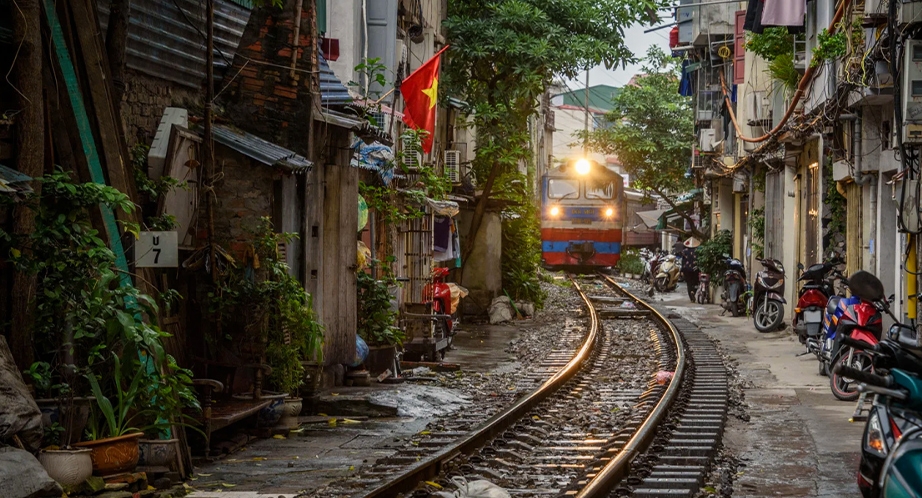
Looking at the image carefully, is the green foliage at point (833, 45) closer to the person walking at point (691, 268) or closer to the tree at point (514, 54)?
the tree at point (514, 54)

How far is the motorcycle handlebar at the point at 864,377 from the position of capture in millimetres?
5066

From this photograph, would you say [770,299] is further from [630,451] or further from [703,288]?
[630,451]

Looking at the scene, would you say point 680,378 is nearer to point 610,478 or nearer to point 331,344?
point 331,344

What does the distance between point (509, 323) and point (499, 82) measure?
476cm

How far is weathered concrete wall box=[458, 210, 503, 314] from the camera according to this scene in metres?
24.6

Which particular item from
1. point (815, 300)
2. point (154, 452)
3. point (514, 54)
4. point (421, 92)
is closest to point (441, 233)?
point (514, 54)

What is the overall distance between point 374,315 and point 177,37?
449 centimetres

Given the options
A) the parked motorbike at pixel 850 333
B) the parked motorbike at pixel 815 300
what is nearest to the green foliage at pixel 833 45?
the parked motorbike at pixel 815 300

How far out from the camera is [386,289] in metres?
14.4

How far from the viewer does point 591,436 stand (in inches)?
413

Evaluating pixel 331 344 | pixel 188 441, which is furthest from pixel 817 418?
pixel 188 441

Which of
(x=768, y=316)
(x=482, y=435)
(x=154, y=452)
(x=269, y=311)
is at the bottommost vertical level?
(x=482, y=435)

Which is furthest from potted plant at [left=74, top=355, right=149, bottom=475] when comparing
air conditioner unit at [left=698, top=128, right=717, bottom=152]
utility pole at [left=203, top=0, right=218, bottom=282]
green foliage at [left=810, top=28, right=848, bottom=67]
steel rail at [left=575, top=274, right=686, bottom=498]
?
air conditioner unit at [left=698, top=128, right=717, bottom=152]

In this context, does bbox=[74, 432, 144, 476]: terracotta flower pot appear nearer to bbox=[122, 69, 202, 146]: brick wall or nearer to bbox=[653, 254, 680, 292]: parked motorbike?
bbox=[122, 69, 202, 146]: brick wall
